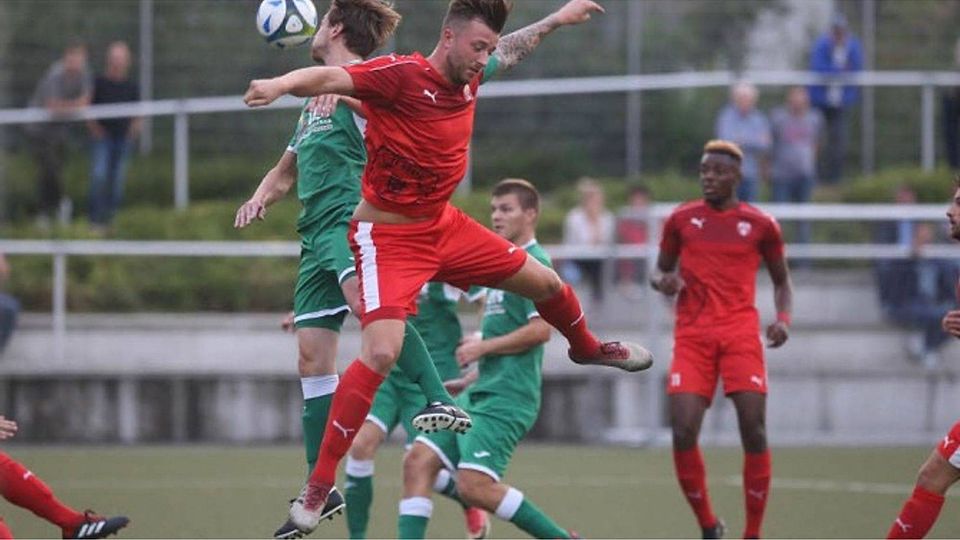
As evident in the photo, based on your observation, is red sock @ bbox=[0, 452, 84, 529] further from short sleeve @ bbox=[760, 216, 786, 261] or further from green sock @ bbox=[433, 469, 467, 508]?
short sleeve @ bbox=[760, 216, 786, 261]

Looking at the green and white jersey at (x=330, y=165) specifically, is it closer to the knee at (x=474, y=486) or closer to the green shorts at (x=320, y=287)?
the green shorts at (x=320, y=287)

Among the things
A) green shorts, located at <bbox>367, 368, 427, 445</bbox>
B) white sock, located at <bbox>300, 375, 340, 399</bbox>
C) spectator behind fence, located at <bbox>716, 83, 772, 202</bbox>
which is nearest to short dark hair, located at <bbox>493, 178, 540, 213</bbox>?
green shorts, located at <bbox>367, 368, 427, 445</bbox>

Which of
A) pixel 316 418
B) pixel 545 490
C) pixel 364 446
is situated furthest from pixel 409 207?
pixel 545 490

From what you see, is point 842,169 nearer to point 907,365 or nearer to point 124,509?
point 907,365

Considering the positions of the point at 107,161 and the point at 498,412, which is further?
the point at 107,161

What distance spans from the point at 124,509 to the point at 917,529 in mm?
5333

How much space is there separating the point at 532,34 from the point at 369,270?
4.96 ft

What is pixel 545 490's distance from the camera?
1374 cm

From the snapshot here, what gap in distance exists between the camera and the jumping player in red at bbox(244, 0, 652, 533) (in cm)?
862

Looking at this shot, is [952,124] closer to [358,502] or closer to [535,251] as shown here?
[535,251]

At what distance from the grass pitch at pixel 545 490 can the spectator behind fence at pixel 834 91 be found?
417 cm

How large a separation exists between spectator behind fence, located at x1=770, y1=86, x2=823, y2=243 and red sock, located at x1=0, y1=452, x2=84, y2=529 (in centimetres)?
1092

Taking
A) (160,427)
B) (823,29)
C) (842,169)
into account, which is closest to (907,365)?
(842,169)

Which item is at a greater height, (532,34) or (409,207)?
(532,34)
